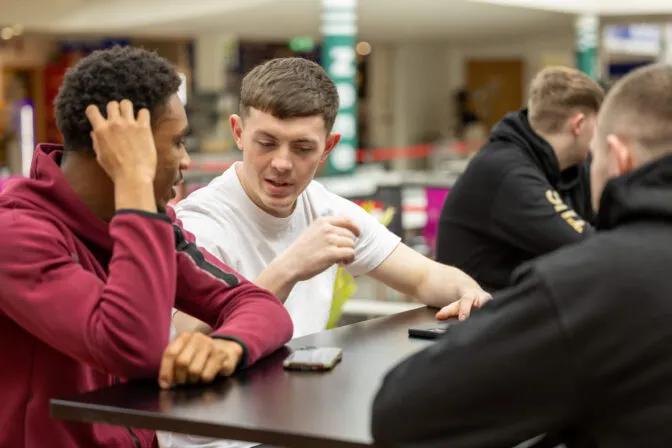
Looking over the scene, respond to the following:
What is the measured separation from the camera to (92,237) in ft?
6.15

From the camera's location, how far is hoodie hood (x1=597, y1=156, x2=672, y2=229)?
1.37 metres

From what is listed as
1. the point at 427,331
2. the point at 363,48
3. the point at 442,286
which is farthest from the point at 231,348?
the point at 363,48

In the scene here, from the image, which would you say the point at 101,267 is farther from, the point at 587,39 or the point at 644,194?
the point at 587,39

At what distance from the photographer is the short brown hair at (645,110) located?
57.4 inches

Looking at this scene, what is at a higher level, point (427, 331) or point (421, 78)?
point (427, 331)

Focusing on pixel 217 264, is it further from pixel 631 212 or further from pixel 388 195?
pixel 388 195

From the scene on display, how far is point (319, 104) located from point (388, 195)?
15.6 ft

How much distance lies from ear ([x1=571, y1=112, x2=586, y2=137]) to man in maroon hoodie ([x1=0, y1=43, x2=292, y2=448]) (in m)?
1.91

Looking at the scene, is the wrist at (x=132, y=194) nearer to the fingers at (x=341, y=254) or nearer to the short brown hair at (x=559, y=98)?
the fingers at (x=341, y=254)

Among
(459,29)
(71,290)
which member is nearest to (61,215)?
(71,290)

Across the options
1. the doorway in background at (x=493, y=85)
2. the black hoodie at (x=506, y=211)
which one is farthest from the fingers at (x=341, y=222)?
the doorway in background at (x=493, y=85)

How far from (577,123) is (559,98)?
11 cm

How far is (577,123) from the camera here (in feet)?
11.8

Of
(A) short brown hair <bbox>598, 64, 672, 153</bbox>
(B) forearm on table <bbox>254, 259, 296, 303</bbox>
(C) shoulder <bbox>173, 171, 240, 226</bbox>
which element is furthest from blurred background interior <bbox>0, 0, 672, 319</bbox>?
(A) short brown hair <bbox>598, 64, 672, 153</bbox>
